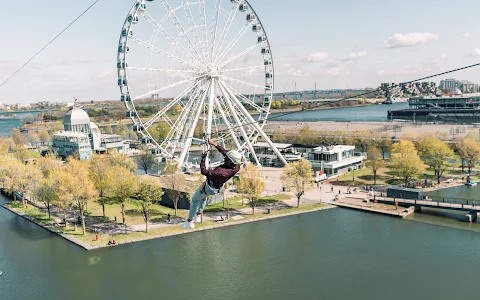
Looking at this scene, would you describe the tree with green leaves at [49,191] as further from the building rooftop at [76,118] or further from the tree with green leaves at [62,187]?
the building rooftop at [76,118]

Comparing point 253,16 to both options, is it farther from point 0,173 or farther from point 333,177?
point 0,173

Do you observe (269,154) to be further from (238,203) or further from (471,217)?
(471,217)

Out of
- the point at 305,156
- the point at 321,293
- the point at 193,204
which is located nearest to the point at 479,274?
the point at 321,293

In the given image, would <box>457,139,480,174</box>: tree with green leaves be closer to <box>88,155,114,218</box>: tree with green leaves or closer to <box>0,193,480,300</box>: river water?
<box>0,193,480,300</box>: river water

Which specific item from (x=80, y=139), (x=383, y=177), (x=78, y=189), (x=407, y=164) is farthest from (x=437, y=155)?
(x=80, y=139)

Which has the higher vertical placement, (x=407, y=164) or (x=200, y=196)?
(x=200, y=196)
